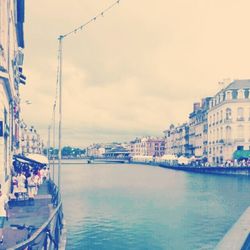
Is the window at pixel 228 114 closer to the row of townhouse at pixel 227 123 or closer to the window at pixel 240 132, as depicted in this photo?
the row of townhouse at pixel 227 123

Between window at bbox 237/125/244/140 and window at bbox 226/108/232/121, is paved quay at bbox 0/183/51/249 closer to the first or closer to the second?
window at bbox 237/125/244/140

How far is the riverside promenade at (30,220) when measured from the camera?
11.2 meters

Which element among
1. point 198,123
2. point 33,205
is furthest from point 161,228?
point 198,123

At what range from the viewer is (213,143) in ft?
342

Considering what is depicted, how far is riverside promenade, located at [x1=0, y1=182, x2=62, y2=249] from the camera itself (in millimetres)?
11236

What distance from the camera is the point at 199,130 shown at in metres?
126

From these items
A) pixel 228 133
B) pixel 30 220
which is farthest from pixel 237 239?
pixel 228 133

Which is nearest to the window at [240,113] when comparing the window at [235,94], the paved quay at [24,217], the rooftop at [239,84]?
the window at [235,94]

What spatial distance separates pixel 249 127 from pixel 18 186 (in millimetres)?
77587

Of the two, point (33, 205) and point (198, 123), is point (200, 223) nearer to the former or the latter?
point (33, 205)

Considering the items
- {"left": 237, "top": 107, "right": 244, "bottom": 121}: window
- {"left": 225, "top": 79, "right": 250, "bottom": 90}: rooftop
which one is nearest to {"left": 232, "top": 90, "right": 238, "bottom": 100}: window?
{"left": 225, "top": 79, "right": 250, "bottom": 90}: rooftop

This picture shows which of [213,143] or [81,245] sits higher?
[213,143]

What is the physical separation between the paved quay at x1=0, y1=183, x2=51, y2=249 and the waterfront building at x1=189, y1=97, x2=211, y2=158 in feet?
321

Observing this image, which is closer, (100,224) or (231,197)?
(100,224)
